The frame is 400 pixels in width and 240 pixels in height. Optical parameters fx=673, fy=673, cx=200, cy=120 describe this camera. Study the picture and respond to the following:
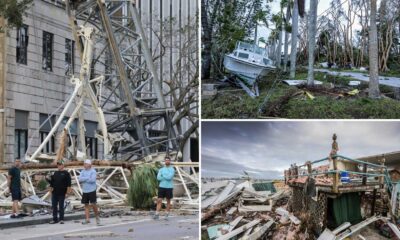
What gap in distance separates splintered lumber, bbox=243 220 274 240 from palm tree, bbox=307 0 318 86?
1020mm

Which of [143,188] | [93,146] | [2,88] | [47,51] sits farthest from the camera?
[93,146]

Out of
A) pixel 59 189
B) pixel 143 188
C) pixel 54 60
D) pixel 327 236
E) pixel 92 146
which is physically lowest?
pixel 143 188

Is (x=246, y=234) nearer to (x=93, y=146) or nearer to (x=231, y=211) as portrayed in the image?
(x=231, y=211)

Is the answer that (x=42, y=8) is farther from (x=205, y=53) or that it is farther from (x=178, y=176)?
(x=205, y=53)

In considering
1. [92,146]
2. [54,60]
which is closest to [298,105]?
[54,60]

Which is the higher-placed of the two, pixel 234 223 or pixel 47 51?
pixel 47 51

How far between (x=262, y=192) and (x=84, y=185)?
8.55 m

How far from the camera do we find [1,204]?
51.3 ft

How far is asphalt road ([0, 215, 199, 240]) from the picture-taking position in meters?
10.6

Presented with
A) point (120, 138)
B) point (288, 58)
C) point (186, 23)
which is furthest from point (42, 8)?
point (288, 58)


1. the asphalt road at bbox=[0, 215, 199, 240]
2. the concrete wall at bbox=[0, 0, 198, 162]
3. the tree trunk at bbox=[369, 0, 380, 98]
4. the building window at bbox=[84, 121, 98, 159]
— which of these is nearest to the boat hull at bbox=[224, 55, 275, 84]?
the tree trunk at bbox=[369, 0, 380, 98]

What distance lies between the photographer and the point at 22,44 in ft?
86.3

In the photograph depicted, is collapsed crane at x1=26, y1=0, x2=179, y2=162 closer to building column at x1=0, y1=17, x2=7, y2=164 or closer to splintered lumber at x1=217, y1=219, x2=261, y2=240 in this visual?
building column at x1=0, y1=17, x2=7, y2=164

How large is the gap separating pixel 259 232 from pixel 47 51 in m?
24.8
